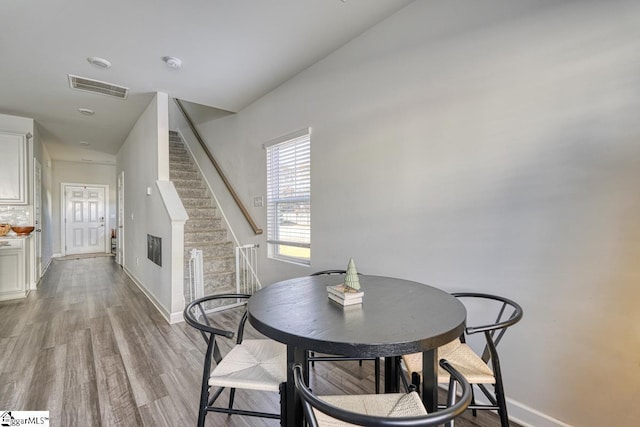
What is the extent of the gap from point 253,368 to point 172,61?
2804 millimetres

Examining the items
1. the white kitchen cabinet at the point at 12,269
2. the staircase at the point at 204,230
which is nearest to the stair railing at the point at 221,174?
the staircase at the point at 204,230

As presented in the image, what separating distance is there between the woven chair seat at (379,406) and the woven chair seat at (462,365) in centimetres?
25

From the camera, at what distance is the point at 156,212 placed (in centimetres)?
375

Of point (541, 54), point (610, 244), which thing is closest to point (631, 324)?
point (610, 244)

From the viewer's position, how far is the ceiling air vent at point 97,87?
126 inches

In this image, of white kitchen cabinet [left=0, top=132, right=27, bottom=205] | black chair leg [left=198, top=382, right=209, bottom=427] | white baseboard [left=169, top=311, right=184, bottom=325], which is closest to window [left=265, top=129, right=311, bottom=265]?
white baseboard [left=169, top=311, right=184, bottom=325]

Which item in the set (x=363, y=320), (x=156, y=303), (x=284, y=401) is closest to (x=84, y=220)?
(x=156, y=303)

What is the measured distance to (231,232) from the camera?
4.59 m

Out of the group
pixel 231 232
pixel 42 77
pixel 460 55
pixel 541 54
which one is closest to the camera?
pixel 541 54

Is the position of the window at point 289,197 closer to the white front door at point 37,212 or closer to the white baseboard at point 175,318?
the white baseboard at point 175,318

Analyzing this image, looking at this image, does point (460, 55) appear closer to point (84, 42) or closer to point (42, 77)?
point (84, 42)

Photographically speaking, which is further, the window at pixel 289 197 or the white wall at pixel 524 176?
the window at pixel 289 197

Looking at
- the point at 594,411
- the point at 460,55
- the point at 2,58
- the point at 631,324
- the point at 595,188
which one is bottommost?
the point at 594,411

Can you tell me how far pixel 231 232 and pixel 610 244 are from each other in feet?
13.8
